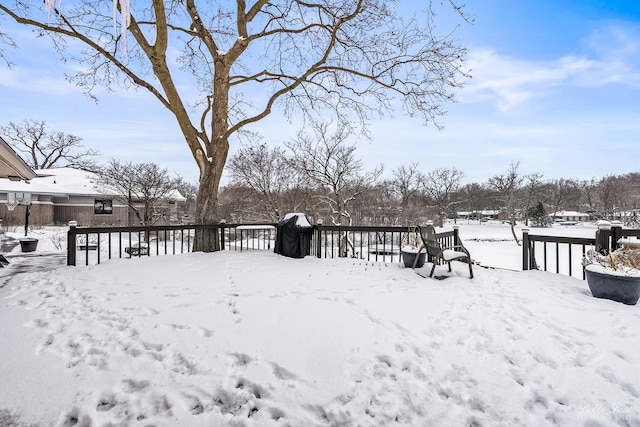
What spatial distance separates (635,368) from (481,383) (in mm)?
1154

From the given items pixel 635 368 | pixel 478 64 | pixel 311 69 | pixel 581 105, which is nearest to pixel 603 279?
pixel 635 368

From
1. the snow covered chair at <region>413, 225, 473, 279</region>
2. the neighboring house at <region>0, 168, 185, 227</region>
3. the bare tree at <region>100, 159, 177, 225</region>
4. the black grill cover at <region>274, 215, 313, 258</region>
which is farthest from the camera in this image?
the neighboring house at <region>0, 168, 185, 227</region>

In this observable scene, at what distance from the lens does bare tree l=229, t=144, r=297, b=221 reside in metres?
15.6

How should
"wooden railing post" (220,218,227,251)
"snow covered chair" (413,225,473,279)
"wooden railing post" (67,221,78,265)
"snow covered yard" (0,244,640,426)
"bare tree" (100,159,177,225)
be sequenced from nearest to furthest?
"snow covered yard" (0,244,640,426), "snow covered chair" (413,225,473,279), "wooden railing post" (67,221,78,265), "wooden railing post" (220,218,227,251), "bare tree" (100,159,177,225)

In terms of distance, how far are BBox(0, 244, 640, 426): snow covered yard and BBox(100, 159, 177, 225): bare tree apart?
12.3 meters

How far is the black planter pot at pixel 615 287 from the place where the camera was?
131 inches

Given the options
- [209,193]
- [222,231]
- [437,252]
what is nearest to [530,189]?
[437,252]

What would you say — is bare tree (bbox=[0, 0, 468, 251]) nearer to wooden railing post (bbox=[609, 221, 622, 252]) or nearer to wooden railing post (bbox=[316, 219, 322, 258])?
wooden railing post (bbox=[316, 219, 322, 258])

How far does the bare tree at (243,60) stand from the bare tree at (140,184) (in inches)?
288

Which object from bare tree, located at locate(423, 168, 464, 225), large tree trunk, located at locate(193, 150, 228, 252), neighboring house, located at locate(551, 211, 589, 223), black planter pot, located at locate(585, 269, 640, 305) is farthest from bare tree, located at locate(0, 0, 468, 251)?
neighboring house, located at locate(551, 211, 589, 223)

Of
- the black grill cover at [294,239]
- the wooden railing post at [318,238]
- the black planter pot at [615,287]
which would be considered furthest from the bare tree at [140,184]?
→ the black planter pot at [615,287]

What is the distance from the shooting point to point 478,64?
775cm

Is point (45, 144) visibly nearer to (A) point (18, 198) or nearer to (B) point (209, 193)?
(A) point (18, 198)

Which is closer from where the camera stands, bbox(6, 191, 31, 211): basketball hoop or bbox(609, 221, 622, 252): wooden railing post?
bbox(609, 221, 622, 252): wooden railing post
